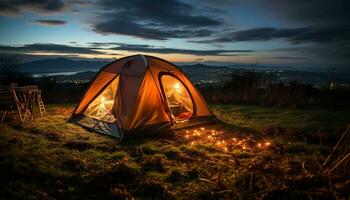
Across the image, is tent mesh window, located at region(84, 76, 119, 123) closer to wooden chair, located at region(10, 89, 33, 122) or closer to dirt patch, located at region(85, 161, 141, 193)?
wooden chair, located at region(10, 89, 33, 122)

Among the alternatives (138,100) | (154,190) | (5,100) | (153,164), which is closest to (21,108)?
(5,100)

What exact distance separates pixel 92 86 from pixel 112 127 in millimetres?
1947

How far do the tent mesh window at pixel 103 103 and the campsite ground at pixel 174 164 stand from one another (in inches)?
25.1

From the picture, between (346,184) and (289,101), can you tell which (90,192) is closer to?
(346,184)

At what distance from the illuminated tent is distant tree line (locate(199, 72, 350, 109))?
401 cm

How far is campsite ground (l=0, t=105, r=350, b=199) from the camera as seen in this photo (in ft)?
12.6

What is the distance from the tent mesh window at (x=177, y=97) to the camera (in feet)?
28.5

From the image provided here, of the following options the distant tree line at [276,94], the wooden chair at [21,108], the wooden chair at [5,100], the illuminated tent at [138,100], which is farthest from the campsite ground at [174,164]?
the distant tree line at [276,94]

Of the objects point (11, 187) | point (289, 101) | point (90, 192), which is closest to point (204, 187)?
point (90, 192)

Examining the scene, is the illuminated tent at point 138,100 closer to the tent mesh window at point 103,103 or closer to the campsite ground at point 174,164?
the tent mesh window at point 103,103

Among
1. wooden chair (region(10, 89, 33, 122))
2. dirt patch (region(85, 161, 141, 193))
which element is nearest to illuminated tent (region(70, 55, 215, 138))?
wooden chair (region(10, 89, 33, 122))

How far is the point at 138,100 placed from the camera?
281 inches

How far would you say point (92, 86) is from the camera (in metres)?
8.59

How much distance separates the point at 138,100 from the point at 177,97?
83.6 inches
